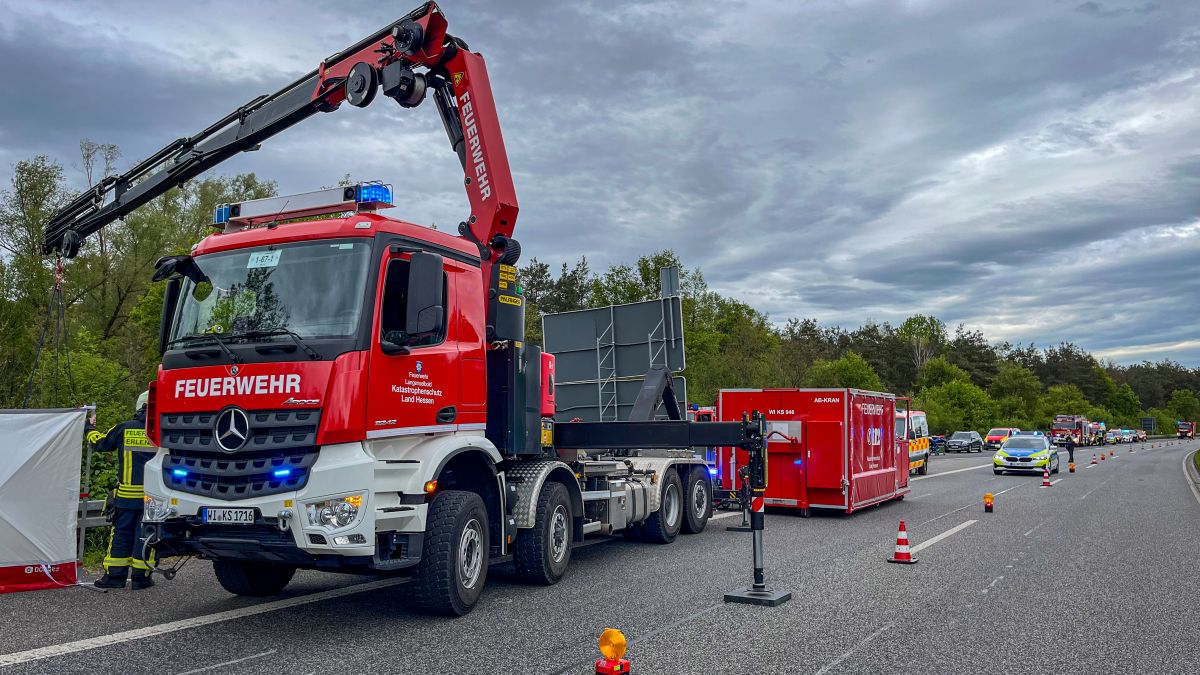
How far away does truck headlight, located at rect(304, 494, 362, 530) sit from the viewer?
21.5 feet

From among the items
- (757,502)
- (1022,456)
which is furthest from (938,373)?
(757,502)

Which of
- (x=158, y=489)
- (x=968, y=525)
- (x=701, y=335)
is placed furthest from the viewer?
(x=701, y=335)

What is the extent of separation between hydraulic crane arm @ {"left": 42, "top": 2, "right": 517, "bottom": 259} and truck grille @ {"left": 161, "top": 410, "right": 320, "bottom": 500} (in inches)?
117

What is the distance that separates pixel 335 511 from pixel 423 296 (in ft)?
5.62

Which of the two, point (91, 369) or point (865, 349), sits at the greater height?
point (865, 349)

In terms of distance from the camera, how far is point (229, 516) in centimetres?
667

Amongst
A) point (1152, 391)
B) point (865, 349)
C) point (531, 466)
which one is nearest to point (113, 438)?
point (531, 466)

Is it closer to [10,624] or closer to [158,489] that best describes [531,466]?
[158,489]

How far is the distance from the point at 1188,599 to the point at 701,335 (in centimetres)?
5378

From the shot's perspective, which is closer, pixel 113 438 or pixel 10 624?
pixel 10 624

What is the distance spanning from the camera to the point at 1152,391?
16575cm

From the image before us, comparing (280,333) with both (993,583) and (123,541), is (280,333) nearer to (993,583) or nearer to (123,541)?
(123,541)

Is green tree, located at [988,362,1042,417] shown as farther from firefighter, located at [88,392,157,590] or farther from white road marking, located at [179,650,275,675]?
white road marking, located at [179,650,275,675]

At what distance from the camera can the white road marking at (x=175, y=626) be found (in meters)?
6.29
